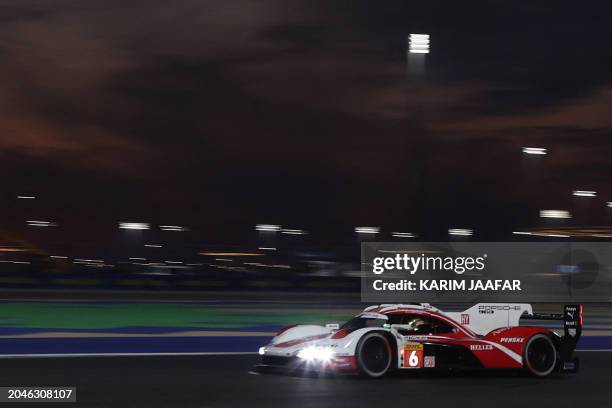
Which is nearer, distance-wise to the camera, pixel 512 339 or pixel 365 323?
pixel 365 323

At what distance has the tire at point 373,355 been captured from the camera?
488 inches

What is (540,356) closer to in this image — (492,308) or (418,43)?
(492,308)

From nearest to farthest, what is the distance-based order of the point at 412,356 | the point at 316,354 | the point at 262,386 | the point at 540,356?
the point at 262,386 < the point at 316,354 < the point at 412,356 < the point at 540,356

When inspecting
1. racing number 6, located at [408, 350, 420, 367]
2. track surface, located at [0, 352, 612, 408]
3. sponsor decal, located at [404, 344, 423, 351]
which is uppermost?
sponsor decal, located at [404, 344, 423, 351]

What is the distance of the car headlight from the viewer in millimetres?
12391

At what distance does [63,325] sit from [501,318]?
13758mm

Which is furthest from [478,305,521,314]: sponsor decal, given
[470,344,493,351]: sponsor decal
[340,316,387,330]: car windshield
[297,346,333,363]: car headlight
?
[297,346,333,363]: car headlight

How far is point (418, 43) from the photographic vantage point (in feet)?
93.9

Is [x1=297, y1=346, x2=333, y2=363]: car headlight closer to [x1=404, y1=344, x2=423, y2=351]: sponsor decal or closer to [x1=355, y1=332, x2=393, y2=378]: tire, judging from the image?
[x1=355, y1=332, x2=393, y2=378]: tire

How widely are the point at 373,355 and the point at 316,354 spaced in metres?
0.75

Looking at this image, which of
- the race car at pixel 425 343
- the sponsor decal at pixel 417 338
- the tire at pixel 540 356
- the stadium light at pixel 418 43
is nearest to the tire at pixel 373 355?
the race car at pixel 425 343

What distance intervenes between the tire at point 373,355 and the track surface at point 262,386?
0.60ft

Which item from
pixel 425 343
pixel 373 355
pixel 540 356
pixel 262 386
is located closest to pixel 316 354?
pixel 373 355

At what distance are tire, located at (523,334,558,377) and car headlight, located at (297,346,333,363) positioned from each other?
9.54 ft
